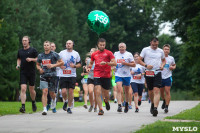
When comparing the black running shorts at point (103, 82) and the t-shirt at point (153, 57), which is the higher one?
the t-shirt at point (153, 57)

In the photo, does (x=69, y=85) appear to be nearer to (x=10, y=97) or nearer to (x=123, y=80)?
(x=123, y=80)

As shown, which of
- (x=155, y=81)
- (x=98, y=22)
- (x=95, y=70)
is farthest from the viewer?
(x=98, y=22)

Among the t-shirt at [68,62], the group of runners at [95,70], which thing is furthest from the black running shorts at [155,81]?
the t-shirt at [68,62]

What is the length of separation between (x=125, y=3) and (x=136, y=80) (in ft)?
135

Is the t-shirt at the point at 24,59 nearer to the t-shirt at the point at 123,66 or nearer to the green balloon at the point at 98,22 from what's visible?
the t-shirt at the point at 123,66

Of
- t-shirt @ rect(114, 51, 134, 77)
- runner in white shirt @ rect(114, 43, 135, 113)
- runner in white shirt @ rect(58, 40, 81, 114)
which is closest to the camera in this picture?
runner in white shirt @ rect(58, 40, 81, 114)

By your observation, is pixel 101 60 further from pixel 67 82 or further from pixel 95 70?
pixel 67 82

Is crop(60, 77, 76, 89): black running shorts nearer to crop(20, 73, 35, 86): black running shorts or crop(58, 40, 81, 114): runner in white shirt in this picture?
crop(58, 40, 81, 114): runner in white shirt

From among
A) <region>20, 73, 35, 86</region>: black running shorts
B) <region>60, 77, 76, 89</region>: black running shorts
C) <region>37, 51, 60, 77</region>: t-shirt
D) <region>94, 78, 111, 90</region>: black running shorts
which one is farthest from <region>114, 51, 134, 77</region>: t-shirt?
<region>20, 73, 35, 86</region>: black running shorts

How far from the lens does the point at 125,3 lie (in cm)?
5931

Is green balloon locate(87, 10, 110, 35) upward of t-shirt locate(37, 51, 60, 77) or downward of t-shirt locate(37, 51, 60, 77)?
upward

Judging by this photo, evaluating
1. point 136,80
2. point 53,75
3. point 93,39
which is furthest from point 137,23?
point 53,75

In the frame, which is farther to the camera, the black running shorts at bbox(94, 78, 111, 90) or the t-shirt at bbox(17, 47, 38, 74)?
the t-shirt at bbox(17, 47, 38, 74)

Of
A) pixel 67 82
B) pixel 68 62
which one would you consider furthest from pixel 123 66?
pixel 67 82
